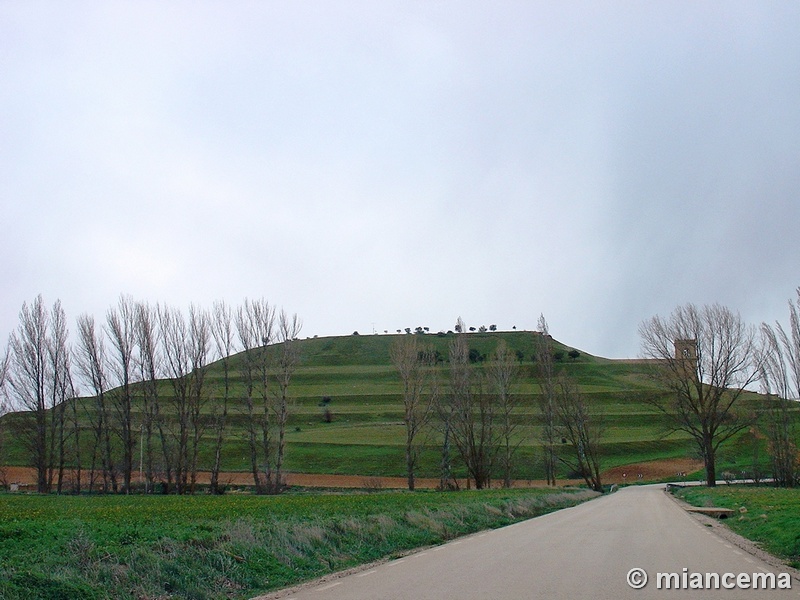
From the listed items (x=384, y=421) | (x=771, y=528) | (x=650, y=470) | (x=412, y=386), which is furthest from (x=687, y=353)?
(x=384, y=421)

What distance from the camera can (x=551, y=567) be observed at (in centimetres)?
1121

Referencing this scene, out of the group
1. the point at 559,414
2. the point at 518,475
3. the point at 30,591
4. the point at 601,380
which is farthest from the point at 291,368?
the point at 601,380

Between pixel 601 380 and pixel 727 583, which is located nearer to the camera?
pixel 727 583

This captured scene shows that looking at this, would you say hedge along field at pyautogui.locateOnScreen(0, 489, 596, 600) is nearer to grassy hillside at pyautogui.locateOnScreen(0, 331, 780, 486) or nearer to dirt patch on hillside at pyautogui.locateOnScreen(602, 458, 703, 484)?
grassy hillside at pyautogui.locateOnScreen(0, 331, 780, 486)

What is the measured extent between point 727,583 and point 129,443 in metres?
47.9

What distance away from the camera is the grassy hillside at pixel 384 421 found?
77.4 metres

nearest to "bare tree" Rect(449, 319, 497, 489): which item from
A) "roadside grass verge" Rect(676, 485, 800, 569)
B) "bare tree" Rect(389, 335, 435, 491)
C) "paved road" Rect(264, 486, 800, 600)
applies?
"bare tree" Rect(389, 335, 435, 491)

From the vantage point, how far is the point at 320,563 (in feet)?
43.3

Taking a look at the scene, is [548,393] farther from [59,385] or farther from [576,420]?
[59,385]

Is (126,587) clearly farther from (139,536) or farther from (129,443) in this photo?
(129,443)

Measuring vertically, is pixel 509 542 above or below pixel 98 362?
below

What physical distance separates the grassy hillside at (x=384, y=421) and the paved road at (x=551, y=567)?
35.3 m

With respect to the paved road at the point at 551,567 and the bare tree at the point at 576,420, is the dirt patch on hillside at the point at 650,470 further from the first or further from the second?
the paved road at the point at 551,567

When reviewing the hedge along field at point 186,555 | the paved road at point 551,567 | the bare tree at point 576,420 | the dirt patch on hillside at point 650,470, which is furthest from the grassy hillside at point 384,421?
the hedge along field at point 186,555
